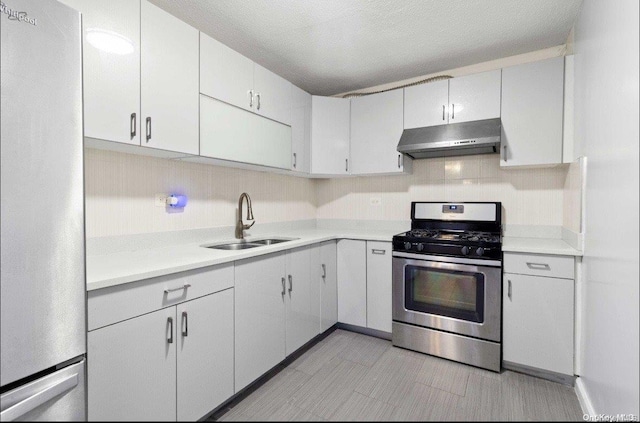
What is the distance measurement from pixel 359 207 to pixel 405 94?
3.87 feet

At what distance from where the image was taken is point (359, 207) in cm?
338

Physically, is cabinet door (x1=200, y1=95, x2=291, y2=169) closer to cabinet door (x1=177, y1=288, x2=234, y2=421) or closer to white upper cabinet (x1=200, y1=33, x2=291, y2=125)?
white upper cabinet (x1=200, y1=33, x2=291, y2=125)

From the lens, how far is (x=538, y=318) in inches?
81.7

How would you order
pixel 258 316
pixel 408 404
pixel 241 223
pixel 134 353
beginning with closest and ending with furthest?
pixel 408 404 → pixel 134 353 → pixel 258 316 → pixel 241 223

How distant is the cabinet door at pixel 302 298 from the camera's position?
2.28m

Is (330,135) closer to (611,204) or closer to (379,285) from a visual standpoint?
(379,285)

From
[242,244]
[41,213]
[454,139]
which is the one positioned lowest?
[242,244]

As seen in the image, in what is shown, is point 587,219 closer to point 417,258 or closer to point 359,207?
point 417,258

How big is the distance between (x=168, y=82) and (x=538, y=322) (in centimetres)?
266

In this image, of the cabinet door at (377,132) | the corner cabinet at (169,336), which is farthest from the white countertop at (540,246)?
the corner cabinet at (169,336)

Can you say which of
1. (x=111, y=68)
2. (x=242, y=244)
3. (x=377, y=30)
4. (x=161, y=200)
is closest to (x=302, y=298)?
(x=242, y=244)

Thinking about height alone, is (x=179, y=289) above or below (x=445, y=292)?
above

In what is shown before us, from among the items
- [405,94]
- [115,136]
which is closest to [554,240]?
[405,94]

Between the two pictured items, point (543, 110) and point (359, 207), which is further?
point (359, 207)
